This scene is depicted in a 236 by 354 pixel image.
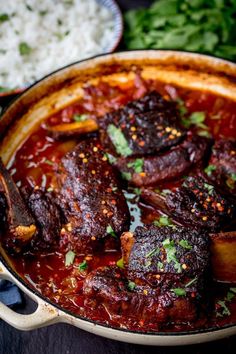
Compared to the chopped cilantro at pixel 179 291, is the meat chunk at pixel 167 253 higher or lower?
higher

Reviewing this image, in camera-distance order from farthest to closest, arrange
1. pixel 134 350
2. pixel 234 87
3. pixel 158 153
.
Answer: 1. pixel 234 87
2. pixel 158 153
3. pixel 134 350

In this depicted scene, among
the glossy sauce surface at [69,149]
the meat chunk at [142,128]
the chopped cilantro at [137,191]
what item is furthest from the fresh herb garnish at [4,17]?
the chopped cilantro at [137,191]

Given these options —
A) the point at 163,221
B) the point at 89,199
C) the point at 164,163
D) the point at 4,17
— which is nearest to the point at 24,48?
the point at 4,17

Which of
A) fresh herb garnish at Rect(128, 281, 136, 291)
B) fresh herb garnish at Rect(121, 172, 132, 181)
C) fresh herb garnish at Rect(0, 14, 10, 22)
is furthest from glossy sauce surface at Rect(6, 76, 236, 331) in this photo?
fresh herb garnish at Rect(0, 14, 10, 22)

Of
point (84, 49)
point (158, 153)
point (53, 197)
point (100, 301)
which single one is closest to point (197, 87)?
point (158, 153)

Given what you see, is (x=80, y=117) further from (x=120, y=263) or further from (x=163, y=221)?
(x=120, y=263)

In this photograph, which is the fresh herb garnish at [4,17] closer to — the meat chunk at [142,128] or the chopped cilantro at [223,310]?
the meat chunk at [142,128]

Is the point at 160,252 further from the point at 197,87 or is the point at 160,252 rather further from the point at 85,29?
the point at 85,29
